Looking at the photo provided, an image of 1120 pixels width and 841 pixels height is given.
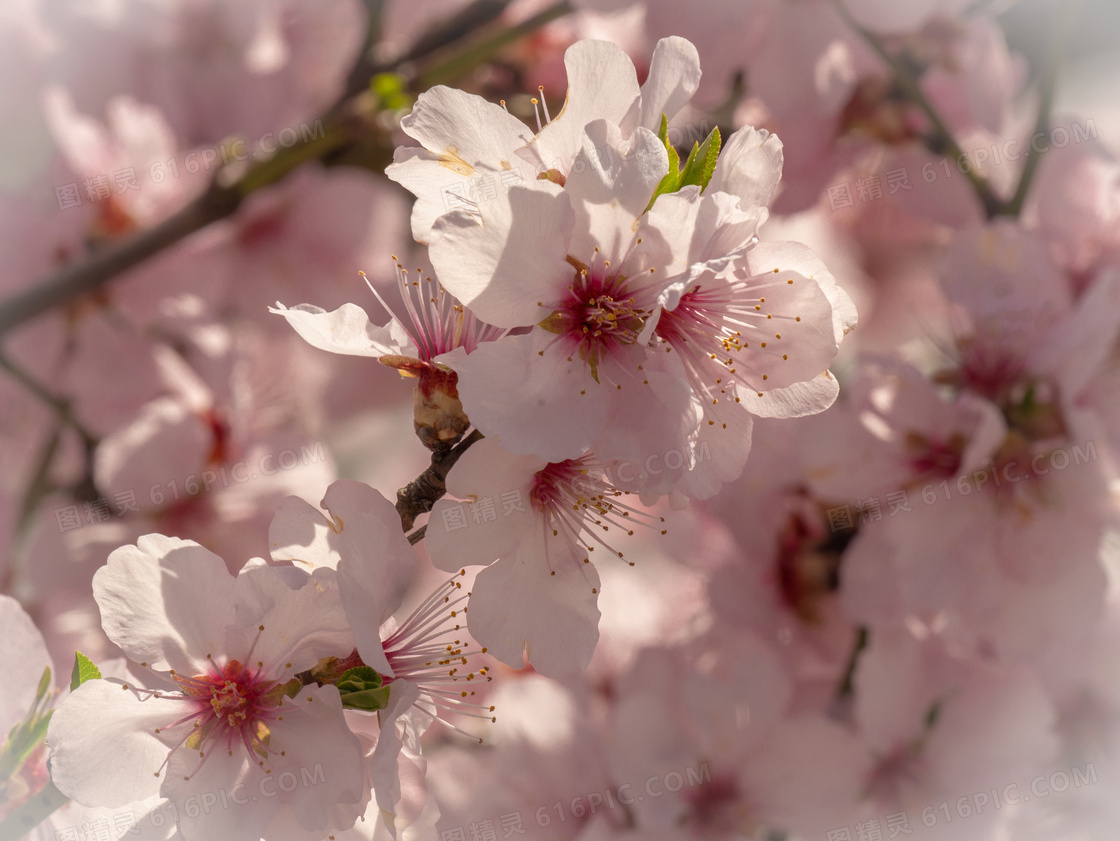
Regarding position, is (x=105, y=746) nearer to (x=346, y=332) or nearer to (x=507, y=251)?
(x=346, y=332)

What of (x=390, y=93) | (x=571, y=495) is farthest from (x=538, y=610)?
(x=390, y=93)

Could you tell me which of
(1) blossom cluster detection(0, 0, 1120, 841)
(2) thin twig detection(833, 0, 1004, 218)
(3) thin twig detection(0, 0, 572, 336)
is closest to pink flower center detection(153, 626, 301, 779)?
(1) blossom cluster detection(0, 0, 1120, 841)

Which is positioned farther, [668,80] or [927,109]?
[927,109]

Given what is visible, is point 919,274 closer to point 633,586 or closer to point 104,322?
point 633,586

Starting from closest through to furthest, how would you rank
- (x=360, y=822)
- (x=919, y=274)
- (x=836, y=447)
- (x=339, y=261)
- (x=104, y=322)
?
(x=360, y=822) < (x=836, y=447) < (x=104, y=322) < (x=339, y=261) < (x=919, y=274)

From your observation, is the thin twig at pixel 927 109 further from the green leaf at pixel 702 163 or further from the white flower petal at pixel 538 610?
the white flower petal at pixel 538 610

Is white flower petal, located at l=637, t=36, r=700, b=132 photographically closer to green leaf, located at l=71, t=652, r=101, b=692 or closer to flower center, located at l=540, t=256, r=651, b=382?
flower center, located at l=540, t=256, r=651, b=382

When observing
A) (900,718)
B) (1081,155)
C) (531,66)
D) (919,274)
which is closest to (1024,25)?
(1081,155)
